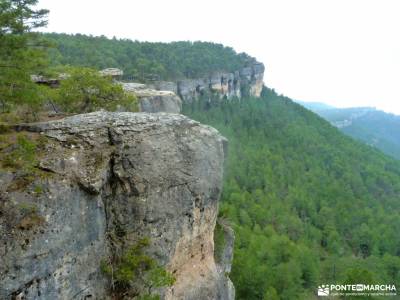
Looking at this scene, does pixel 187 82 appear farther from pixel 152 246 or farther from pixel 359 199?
pixel 152 246

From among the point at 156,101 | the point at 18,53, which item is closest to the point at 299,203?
the point at 156,101

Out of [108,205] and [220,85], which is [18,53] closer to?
[108,205]

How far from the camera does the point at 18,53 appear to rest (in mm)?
14789

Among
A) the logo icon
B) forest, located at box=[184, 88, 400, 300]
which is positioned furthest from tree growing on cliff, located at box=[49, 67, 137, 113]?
the logo icon

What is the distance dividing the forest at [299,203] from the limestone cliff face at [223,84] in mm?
3832

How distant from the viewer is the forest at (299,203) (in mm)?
39500

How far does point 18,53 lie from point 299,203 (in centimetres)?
5491

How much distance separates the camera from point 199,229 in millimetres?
18031

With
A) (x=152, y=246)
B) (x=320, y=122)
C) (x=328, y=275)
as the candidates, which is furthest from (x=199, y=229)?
(x=320, y=122)

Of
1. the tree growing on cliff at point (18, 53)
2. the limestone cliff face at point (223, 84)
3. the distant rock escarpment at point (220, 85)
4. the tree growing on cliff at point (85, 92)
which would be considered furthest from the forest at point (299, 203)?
the tree growing on cliff at point (18, 53)

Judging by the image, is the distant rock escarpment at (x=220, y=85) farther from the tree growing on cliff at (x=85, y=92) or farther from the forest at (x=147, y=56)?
the tree growing on cliff at (x=85, y=92)

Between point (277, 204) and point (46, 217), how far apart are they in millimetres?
50077

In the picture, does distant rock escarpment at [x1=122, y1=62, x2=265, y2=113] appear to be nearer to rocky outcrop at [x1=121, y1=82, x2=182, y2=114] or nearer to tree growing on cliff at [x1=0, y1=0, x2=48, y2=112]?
rocky outcrop at [x1=121, y1=82, x2=182, y2=114]

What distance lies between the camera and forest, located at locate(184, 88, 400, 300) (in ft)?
130
